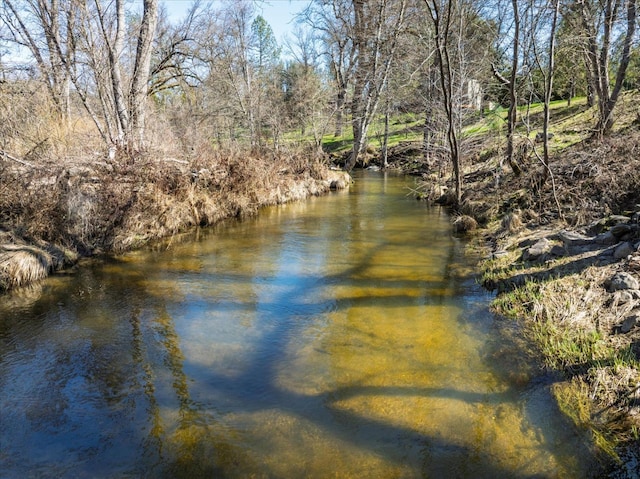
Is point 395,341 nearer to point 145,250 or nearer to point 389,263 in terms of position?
point 389,263

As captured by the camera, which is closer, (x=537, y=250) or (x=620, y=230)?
(x=620, y=230)

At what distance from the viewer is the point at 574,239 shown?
7668 mm

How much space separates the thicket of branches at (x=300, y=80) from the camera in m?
11.9

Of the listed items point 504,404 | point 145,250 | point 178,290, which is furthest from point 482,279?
point 145,250

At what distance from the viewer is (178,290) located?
8.33m

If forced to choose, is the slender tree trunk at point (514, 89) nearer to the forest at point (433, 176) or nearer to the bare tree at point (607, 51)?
the forest at point (433, 176)

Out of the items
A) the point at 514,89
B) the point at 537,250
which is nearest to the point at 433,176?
the point at 514,89

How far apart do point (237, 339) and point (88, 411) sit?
211 centimetres

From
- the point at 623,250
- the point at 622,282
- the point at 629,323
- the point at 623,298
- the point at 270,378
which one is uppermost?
the point at 623,250

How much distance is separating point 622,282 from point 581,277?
778mm

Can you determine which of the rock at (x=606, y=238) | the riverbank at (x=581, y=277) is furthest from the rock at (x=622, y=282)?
the rock at (x=606, y=238)

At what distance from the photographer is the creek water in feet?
13.0

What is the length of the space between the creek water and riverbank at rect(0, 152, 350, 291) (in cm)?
88

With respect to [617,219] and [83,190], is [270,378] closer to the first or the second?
[617,219]
